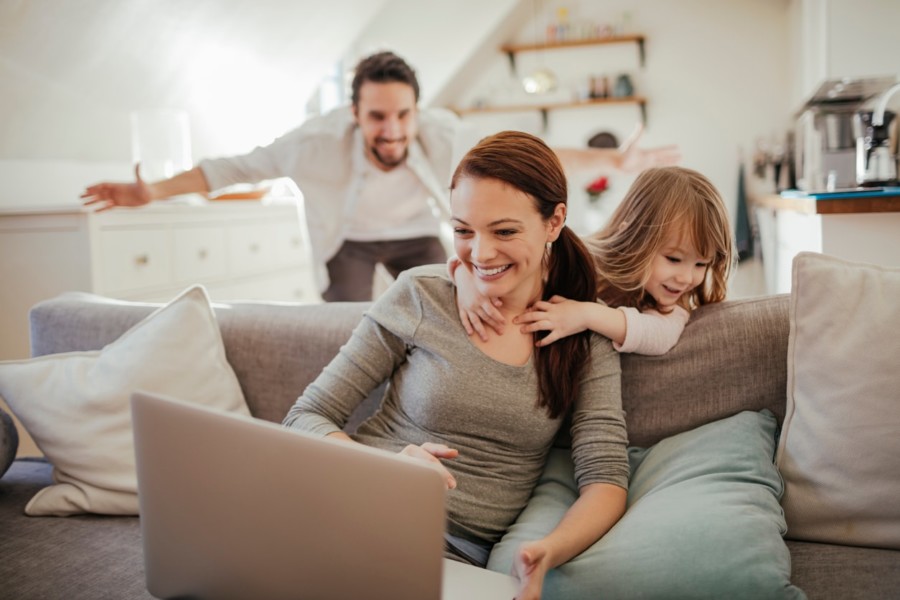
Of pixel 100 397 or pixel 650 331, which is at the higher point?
pixel 650 331

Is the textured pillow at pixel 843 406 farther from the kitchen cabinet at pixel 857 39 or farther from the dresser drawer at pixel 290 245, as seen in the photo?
the dresser drawer at pixel 290 245

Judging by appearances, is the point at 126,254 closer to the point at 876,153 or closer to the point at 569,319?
the point at 569,319

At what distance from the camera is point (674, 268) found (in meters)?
1.41

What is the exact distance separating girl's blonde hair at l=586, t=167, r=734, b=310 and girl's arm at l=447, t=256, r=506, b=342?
0.84 ft

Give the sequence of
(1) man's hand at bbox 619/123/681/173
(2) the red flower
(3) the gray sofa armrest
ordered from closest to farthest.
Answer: (3) the gray sofa armrest, (1) man's hand at bbox 619/123/681/173, (2) the red flower

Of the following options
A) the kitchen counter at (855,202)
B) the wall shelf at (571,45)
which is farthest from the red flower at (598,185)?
the kitchen counter at (855,202)

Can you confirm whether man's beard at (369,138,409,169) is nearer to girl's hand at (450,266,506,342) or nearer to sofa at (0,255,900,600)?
sofa at (0,255,900,600)

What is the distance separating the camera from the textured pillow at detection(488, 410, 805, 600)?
103 cm

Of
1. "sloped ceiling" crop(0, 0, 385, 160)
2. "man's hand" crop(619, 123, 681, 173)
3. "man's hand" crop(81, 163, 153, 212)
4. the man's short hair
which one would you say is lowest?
"man's hand" crop(81, 163, 153, 212)

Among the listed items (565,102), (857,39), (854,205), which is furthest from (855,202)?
(565,102)

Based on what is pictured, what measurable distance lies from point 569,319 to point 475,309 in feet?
0.50

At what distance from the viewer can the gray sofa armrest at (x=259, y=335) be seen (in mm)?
1637

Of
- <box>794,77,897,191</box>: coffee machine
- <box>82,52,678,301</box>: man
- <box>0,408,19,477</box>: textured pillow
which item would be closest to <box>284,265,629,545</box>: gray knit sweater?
<box>0,408,19,477</box>: textured pillow

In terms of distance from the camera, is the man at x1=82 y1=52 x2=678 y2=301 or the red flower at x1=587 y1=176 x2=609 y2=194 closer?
the man at x1=82 y1=52 x2=678 y2=301
